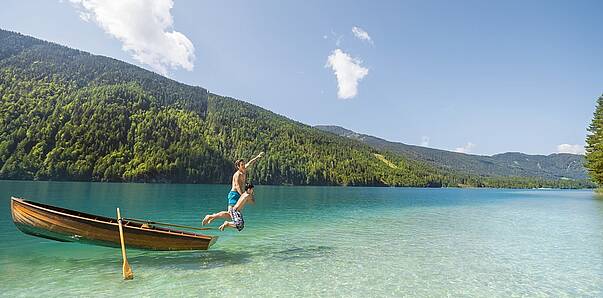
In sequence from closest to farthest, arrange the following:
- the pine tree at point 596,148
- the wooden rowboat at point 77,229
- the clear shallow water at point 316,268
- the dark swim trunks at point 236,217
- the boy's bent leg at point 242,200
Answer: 1. the clear shallow water at point 316,268
2. the wooden rowboat at point 77,229
3. the boy's bent leg at point 242,200
4. the dark swim trunks at point 236,217
5. the pine tree at point 596,148

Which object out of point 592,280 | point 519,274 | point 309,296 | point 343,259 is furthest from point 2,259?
point 592,280

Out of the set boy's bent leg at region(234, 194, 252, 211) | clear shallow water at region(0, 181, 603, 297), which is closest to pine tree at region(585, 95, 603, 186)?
clear shallow water at region(0, 181, 603, 297)

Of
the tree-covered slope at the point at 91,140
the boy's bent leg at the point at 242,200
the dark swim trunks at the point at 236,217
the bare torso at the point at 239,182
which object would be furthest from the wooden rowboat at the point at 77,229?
the tree-covered slope at the point at 91,140

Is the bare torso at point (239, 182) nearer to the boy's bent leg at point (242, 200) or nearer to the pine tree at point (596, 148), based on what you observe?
the boy's bent leg at point (242, 200)

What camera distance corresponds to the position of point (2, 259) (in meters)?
14.2

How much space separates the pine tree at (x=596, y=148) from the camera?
2665 inches

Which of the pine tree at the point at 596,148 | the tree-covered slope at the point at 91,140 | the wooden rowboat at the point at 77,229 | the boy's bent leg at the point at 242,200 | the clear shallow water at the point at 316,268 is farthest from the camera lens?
the tree-covered slope at the point at 91,140

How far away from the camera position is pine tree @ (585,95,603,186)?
222 ft

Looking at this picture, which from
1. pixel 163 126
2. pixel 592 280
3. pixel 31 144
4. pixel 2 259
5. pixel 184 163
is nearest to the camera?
pixel 592 280

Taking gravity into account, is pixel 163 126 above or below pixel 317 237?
above

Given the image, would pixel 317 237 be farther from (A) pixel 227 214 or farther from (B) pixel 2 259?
(B) pixel 2 259

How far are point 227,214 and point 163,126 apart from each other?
623 feet

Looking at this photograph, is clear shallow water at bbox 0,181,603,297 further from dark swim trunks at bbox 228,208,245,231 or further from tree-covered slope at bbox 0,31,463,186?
tree-covered slope at bbox 0,31,463,186

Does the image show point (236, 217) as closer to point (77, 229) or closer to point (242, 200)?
point (242, 200)
